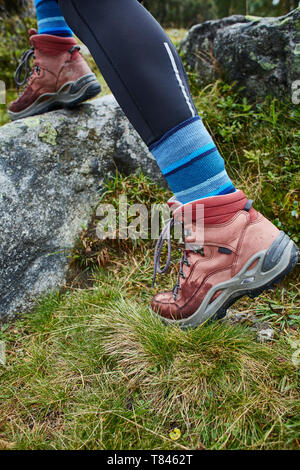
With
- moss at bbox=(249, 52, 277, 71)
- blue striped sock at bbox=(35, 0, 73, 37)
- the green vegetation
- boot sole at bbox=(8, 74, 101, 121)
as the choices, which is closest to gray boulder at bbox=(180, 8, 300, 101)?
moss at bbox=(249, 52, 277, 71)

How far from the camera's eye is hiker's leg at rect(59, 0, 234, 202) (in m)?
1.08

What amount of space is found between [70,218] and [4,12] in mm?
4781

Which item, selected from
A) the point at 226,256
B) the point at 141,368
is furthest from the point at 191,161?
the point at 141,368

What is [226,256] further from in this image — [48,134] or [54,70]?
[54,70]

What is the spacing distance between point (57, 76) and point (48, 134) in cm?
37

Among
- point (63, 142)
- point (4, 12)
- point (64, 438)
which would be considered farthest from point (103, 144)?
point (4, 12)

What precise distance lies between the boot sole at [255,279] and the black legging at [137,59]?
0.62 metres

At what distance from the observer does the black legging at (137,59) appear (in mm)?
1078

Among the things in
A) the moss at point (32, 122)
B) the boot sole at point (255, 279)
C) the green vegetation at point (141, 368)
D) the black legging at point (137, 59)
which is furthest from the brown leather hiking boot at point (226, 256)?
the moss at point (32, 122)

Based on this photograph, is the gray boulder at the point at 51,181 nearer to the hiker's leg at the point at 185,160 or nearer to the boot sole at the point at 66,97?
the boot sole at the point at 66,97

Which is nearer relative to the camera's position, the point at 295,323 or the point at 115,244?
the point at 295,323

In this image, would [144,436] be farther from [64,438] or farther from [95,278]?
[95,278]

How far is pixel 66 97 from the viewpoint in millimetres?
2270

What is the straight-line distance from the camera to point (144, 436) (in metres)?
1.10
